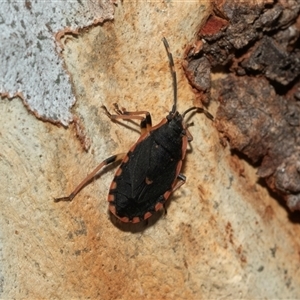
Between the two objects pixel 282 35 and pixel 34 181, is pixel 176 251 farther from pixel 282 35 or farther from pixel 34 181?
pixel 282 35

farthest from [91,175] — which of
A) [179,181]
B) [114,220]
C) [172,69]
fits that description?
[172,69]

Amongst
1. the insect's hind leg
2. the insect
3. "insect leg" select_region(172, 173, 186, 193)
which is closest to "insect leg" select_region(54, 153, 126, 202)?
the insect

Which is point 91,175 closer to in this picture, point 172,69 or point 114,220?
point 114,220

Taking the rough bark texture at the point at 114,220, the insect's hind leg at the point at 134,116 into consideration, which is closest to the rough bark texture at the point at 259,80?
the rough bark texture at the point at 114,220

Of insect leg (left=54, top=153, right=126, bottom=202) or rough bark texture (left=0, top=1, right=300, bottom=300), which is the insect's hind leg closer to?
rough bark texture (left=0, top=1, right=300, bottom=300)

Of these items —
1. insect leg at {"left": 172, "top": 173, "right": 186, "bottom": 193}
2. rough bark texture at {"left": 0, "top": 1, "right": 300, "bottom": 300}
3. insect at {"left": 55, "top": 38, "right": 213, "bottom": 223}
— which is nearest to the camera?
rough bark texture at {"left": 0, "top": 1, "right": 300, "bottom": 300}

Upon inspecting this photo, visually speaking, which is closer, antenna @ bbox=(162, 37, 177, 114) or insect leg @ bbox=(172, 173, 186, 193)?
antenna @ bbox=(162, 37, 177, 114)

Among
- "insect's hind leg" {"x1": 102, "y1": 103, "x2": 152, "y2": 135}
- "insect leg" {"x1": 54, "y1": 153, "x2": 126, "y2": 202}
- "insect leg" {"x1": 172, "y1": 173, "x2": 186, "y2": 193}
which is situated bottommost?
"insect leg" {"x1": 54, "y1": 153, "x2": 126, "y2": 202}
